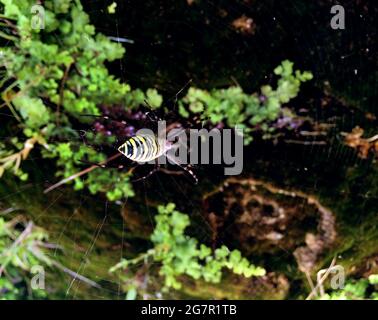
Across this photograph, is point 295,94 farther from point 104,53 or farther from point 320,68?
point 104,53

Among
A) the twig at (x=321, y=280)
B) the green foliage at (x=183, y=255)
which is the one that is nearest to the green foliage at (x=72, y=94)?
the green foliage at (x=183, y=255)

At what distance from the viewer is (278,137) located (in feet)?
4.23

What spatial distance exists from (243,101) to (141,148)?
15.2 inches

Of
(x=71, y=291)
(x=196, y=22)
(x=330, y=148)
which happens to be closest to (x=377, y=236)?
(x=330, y=148)

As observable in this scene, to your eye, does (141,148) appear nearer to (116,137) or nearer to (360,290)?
(116,137)

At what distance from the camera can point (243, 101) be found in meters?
1.23

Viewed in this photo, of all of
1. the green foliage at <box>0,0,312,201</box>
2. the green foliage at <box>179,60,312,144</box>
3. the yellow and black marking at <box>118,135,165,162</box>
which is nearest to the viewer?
the yellow and black marking at <box>118,135,165,162</box>

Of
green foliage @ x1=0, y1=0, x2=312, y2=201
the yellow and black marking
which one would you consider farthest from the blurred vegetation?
the yellow and black marking

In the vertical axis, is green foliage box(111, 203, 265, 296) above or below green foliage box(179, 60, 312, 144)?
below

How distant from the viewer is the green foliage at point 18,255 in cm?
121

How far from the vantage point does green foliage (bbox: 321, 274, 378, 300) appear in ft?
4.16

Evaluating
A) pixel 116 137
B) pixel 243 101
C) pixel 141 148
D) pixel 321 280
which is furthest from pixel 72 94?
pixel 321 280

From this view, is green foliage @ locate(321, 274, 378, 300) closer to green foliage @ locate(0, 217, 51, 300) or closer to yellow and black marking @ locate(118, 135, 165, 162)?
yellow and black marking @ locate(118, 135, 165, 162)

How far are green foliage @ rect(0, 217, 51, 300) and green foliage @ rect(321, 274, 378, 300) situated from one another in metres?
0.87
